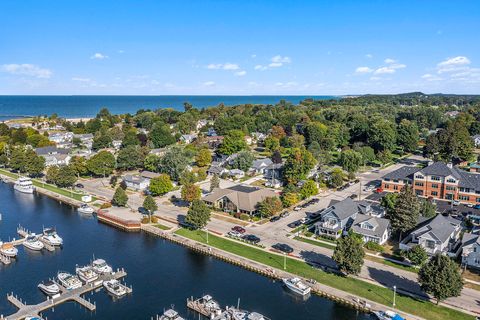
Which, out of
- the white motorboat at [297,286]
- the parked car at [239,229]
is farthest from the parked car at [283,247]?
the white motorboat at [297,286]

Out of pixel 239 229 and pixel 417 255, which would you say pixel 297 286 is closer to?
pixel 417 255

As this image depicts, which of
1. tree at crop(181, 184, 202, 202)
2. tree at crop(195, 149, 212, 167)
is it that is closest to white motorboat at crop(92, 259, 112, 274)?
tree at crop(181, 184, 202, 202)

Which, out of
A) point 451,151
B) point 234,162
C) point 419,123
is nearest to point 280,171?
point 234,162

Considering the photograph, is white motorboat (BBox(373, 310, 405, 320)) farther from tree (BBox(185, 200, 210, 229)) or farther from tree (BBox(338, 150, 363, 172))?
tree (BBox(338, 150, 363, 172))

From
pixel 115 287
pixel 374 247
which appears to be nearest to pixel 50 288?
pixel 115 287

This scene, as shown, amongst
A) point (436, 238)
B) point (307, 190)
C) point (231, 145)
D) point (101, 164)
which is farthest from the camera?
point (231, 145)
